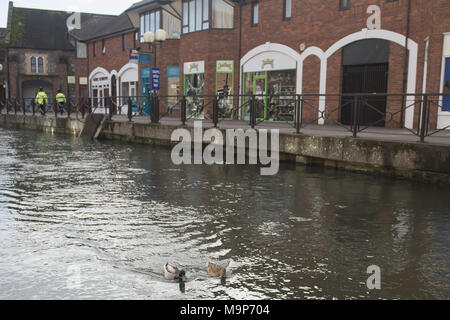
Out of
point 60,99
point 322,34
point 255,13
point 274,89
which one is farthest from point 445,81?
point 60,99

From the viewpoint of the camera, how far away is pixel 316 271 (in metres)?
4.52

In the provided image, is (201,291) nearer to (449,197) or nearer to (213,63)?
(449,197)

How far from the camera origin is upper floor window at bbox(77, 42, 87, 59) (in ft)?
134

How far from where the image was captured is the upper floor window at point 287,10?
20.0 metres

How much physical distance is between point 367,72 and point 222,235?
522 inches

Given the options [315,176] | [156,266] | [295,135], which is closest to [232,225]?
[156,266]

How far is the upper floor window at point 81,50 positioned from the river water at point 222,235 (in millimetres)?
33089

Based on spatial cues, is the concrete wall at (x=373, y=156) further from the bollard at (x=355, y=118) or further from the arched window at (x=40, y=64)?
the arched window at (x=40, y=64)

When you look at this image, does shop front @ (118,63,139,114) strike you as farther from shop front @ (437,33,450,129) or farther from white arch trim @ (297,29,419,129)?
shop front @ (437,33,450,129)

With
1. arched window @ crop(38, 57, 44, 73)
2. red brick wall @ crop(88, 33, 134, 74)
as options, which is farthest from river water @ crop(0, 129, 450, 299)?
arched window @ crop(38, 57, 44, 73)

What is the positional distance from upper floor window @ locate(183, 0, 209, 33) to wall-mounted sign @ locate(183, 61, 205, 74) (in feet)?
5.70

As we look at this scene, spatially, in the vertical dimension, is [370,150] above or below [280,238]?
above

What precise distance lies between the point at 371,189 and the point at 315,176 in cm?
178

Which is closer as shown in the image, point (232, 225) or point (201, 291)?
point (201, 291)
